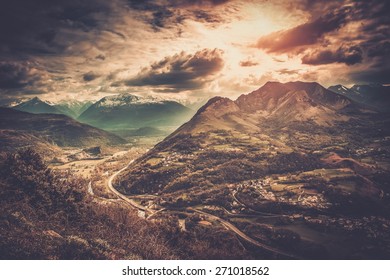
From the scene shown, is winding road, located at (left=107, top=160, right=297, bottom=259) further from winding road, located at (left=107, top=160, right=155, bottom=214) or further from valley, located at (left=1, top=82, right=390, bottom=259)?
valley, located at (left=1, top=82, right=390, bottom=259)

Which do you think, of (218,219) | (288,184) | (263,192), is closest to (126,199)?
(218,219)

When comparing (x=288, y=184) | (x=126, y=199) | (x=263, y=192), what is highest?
(x=288, y=184)

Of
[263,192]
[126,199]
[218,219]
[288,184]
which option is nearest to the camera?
[218,219]

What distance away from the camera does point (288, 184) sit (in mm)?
74625

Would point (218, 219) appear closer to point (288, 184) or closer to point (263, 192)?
point (263, 192)

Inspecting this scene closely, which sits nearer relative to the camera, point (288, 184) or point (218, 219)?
point (218, 219)

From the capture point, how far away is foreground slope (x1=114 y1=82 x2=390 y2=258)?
144 feet

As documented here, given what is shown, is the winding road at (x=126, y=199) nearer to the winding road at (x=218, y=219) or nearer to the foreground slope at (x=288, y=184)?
the winding road at (x=218, y=219)

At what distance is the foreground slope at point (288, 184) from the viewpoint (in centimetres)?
4388

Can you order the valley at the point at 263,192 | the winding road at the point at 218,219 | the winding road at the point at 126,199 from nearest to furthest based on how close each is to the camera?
the winding road at the point at 218,219
the valley at the point at 263,192
the winding road at the point at 126,199

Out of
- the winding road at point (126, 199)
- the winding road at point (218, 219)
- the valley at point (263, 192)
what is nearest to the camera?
the winding road at point (218, 219)

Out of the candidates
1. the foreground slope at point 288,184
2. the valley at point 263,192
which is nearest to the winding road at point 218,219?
the valley at point 263,192

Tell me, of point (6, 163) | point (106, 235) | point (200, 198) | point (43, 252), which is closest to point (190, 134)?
point (200, 198)
